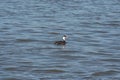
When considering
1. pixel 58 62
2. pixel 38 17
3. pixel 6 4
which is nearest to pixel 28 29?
pixel 38 17

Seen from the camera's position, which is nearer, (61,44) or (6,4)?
(61,44)

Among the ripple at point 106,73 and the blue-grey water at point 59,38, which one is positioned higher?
the blue-grey water at point 59,38

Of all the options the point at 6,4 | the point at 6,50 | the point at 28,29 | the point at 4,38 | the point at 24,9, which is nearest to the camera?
the point at 6,50

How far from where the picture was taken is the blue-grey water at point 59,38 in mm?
15602

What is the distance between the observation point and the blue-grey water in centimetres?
1560

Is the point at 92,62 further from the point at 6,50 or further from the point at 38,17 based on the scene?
the point at 38,17

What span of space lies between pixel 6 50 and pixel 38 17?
7.84 meters

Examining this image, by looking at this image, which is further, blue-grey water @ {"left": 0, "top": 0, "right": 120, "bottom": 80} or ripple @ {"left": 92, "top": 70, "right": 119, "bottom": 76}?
blue-grey water @ {"left": 0, "top": 0, "right": 120, "bottom": 80}

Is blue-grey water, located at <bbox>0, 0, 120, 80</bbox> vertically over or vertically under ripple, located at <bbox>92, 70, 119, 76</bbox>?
over

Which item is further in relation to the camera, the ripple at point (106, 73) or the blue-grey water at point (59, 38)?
the blue-grey water at point (59, 38)

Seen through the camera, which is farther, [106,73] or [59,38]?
[59,38]

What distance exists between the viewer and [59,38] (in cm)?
2077

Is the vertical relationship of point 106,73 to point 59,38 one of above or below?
below

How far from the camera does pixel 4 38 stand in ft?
67.2
